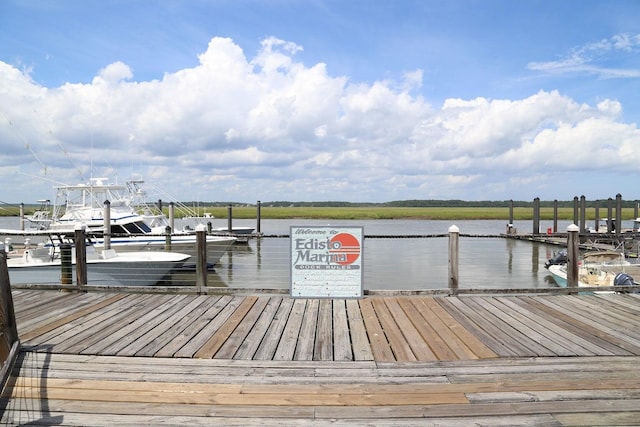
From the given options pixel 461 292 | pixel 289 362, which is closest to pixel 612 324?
pixel 461 292

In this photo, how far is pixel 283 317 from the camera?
5164mm

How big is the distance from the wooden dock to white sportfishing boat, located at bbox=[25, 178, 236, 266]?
11393 millimetres

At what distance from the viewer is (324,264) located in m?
6.10

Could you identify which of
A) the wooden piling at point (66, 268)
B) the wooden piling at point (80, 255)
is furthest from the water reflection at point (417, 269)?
the wooden piling at point (80, 255)

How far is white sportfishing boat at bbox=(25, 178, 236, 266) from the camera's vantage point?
55.6 ft

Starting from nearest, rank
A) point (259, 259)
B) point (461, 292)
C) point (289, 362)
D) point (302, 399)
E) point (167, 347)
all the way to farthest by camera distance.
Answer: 1. point (302, 399)
2. point (289, 362)
3. point (167, 347)
4. point (461, 292)
5. point (259, 259)

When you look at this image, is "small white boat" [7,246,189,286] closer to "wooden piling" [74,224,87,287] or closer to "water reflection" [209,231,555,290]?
"water reflection" [209,231,555,290]

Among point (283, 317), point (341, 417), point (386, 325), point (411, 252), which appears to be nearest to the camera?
point (341, 417)

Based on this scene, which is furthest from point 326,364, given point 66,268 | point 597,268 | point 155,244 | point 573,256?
point 155,244

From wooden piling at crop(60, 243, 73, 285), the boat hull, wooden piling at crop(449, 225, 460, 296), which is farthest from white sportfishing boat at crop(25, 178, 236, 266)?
wooden piling at crop(449, 225, 460, 296)

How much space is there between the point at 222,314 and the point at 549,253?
27251mm

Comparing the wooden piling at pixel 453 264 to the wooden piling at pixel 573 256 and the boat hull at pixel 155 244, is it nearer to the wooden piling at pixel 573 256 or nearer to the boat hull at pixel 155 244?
the wooden piling at pixel 573 256

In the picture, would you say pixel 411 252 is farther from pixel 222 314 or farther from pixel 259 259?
pixel 222 314

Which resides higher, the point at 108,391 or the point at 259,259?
the point at 108,391
